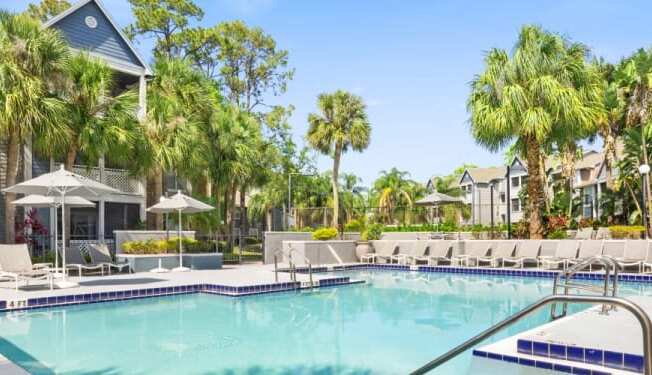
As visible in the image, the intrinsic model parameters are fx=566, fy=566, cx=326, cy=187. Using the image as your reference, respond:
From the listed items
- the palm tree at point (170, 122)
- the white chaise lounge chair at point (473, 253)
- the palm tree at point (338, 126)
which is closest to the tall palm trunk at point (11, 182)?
the palm tree at point (170, 122)

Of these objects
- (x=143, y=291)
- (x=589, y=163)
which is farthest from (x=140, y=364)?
(x=589, y=163)

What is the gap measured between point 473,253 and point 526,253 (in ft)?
5.66

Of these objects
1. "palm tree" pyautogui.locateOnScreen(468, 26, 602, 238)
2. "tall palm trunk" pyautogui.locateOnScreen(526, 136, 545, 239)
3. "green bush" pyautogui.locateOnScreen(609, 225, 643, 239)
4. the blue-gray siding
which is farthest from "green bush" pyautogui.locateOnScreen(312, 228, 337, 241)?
the blue-gray siding

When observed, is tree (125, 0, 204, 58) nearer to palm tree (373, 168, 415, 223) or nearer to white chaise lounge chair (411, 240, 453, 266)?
palm tree (373, 168, 415, 223)

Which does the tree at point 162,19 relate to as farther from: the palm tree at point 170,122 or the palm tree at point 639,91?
the palm tree at point 639,91

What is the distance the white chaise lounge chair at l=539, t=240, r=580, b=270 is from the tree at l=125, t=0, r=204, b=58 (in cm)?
2596

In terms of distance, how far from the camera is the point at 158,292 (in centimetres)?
1214

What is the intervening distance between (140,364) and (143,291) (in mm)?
5564

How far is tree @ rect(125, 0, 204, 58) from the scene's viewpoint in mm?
34031

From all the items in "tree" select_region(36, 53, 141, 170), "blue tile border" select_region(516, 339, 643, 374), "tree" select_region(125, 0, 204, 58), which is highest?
"tree" select_region(125, 0, 204, 58)

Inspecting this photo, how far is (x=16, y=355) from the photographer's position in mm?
7059

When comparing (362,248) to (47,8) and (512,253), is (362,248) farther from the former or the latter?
(47,8)

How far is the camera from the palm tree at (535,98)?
1753 centimetres

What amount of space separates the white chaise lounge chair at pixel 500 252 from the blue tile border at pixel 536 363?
12.8 metres
